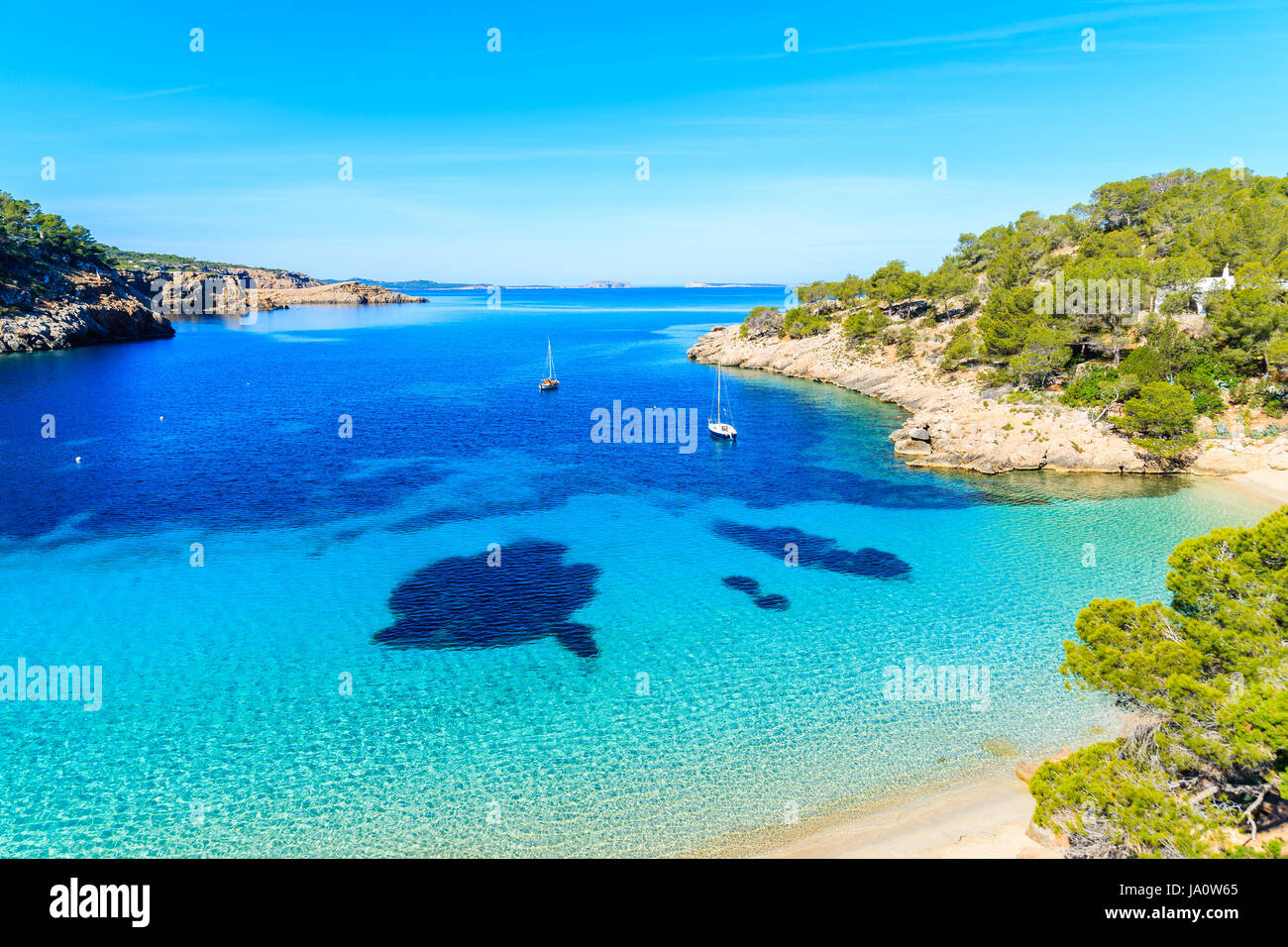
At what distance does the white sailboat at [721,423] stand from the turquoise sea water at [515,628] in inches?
124

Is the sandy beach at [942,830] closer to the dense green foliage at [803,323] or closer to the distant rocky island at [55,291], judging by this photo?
the dense green foliage at [803,323]

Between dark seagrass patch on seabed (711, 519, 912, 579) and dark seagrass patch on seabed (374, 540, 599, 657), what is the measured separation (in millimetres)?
10475

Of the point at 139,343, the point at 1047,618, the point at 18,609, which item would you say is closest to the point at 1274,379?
the point at 1047,618

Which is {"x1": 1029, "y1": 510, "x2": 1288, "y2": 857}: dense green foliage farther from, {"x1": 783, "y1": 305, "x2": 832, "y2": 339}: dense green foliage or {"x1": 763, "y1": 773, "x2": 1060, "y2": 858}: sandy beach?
{"x1": 783, "y1": 305, "x2": 832, "y2": 339}: dense green foliage

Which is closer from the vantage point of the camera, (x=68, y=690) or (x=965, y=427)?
(x=68, y=690)

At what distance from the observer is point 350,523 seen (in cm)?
4397

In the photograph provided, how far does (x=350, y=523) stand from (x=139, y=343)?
136 m

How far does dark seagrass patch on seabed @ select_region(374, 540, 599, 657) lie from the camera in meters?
30.2

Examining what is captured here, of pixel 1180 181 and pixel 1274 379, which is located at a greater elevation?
pixel 1180 181

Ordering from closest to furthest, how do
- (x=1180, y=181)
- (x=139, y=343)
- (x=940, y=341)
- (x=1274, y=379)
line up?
(x=1274, y=379) < (x=940, y=341) < (x=1180, y=181) < (x=139, y=343)

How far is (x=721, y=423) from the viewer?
71062 millimetres
